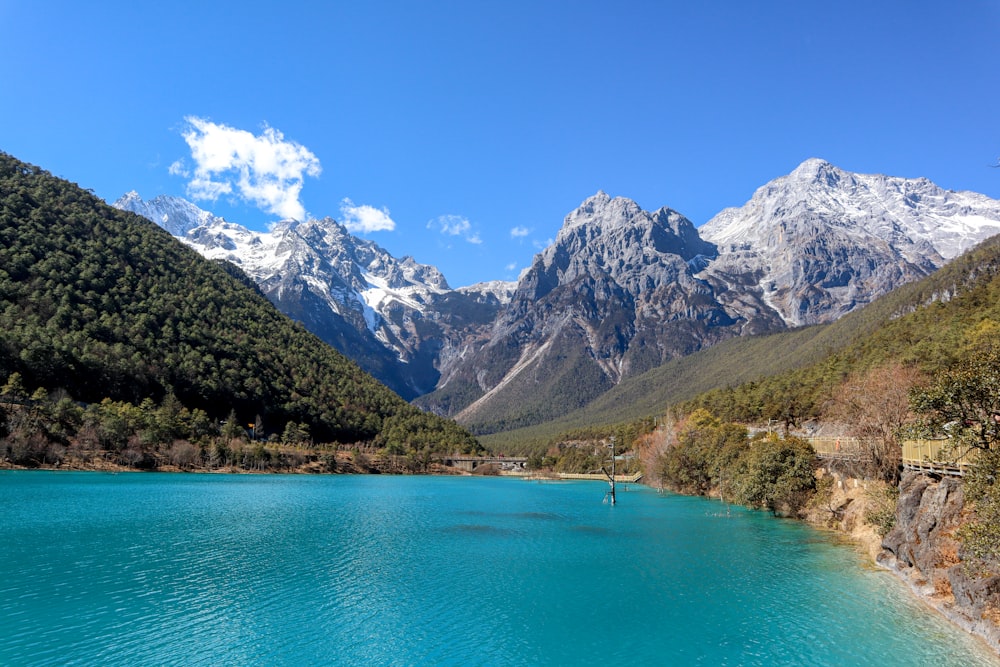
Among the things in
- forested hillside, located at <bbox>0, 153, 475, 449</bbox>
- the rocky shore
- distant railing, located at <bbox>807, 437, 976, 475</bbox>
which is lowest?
the rocky shore

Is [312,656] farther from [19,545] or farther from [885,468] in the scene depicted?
[885,468]

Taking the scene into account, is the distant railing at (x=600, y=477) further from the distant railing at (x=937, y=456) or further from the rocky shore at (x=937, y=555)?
the distant railing at (x=937, y=456)

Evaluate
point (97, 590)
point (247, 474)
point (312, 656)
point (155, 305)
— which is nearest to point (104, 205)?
point (155, 305)

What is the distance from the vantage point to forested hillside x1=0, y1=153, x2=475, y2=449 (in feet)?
392

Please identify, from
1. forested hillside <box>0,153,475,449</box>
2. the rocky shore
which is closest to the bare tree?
the rocky shore

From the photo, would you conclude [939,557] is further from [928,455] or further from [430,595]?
[430,595]

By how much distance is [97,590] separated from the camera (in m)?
29.9

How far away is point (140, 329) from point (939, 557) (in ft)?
495

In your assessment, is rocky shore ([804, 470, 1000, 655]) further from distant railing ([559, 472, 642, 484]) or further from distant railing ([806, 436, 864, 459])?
distant railing ([559, 472, 642, 484])

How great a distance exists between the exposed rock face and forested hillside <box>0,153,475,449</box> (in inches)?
4998

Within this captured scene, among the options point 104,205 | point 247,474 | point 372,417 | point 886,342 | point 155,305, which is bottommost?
point 247,474

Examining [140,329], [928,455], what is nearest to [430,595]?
[928,455]

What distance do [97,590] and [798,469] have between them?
198 ft

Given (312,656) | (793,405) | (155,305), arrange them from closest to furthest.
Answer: (312,656) < (793,405) < (155,305)
